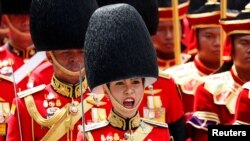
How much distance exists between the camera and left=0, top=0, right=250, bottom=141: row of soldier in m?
5.62

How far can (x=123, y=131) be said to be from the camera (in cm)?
567

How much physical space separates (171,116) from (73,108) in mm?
843

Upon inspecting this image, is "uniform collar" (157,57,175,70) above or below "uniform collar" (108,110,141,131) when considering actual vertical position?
below

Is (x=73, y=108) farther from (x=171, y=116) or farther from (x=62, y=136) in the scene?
(x=171, y=116)

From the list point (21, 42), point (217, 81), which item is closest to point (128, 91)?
point (217, 81)

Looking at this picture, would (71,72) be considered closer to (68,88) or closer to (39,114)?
(68,88)

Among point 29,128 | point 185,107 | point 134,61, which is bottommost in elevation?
point 185,107

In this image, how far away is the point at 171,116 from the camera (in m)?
6.81

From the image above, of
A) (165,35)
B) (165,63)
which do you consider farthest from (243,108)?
(165,63)

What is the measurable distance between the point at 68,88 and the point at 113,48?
26.1 inches

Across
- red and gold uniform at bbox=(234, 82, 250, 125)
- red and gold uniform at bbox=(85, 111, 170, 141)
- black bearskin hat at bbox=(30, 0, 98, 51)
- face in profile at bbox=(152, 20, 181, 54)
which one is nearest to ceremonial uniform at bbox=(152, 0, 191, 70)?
face in profile at bbox=(152, 20, 181, 54)

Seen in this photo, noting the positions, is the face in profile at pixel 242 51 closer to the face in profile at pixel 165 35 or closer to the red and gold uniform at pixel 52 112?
the red and gold uniform at pixel 52 112

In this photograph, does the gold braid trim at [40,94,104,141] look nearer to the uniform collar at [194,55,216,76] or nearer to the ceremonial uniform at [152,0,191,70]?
the uniform collar at [194,55,216,76]

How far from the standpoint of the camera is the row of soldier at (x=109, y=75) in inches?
221
